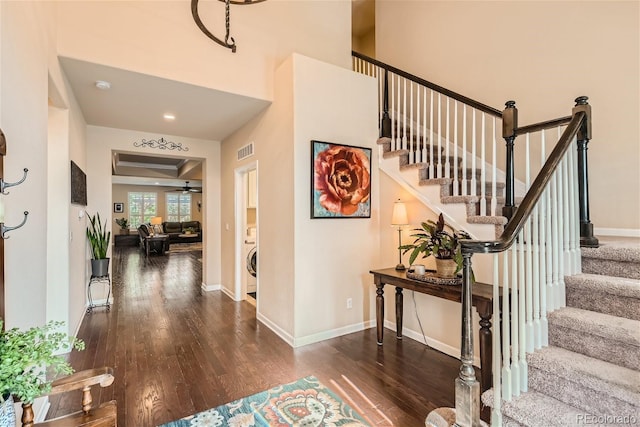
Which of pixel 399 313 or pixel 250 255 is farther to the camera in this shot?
pixel 250 255

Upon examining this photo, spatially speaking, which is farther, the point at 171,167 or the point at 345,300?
the point at 171,167

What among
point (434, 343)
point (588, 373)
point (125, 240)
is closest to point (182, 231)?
point (125, 240)

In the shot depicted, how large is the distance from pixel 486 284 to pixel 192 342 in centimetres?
301

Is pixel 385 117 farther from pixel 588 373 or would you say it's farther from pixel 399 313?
pixel 588 373

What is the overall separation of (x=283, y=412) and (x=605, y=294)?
7.56ft

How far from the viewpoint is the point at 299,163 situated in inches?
132

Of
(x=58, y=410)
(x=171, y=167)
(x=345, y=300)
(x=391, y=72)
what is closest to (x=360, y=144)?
(x=391, y=72)

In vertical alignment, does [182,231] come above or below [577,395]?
above

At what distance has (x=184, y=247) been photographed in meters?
12.2

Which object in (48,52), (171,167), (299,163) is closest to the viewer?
(48,52)

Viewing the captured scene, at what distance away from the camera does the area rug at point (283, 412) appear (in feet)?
6.82

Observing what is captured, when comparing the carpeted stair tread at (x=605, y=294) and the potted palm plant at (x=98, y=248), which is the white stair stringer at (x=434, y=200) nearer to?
the carpeted stair tread at (x=605, y=294)

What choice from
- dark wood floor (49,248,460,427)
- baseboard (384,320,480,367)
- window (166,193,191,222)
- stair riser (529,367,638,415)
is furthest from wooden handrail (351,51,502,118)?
window (166,193,191,222)

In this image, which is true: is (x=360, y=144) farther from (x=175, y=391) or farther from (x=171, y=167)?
(x=171, y=167)
